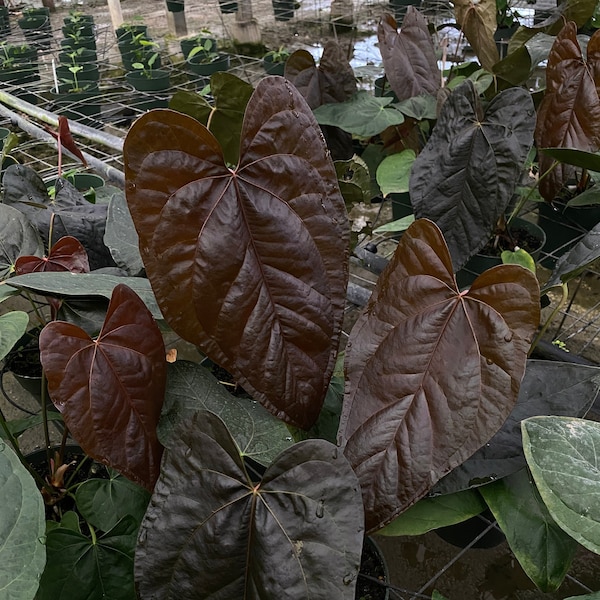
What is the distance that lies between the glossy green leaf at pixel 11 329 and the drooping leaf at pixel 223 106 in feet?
1.57

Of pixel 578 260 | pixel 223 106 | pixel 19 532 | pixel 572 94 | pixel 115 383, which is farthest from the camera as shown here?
pixel 572 94

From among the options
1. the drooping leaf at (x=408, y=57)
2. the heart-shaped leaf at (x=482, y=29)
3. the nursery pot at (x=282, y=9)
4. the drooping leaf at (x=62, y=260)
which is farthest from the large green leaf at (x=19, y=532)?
the nursery pot at (x=282, y=9)

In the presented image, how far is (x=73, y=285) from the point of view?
0.68m

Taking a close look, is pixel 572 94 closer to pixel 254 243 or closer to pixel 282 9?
pixel 254 243

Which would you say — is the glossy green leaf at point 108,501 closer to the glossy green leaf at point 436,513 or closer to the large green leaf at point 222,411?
the large green leaf at point 222,411

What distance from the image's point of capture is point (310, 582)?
1.72 ft

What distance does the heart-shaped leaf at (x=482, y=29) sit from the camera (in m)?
1.63

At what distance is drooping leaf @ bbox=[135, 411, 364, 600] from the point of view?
529 millimetres

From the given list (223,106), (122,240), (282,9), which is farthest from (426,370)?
(282,9)

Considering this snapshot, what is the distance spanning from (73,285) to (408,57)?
Result: 1.28m

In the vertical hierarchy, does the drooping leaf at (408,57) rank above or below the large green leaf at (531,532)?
above

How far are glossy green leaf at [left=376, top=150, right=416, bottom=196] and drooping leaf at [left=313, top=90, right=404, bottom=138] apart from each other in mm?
121

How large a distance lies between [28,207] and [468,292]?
1003 millimetres

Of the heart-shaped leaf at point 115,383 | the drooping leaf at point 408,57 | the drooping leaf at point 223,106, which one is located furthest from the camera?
the drooping leaf at point 408,57
